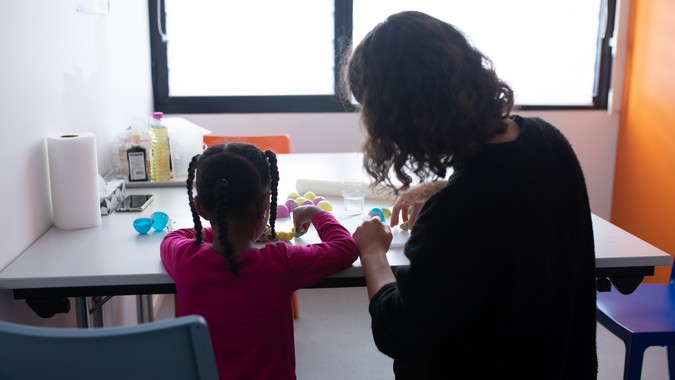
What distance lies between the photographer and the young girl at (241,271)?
1235 mm

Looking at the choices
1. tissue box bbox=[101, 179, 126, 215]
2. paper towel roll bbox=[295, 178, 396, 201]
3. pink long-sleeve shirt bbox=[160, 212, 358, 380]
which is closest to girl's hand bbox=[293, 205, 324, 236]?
pink long-sleeve shirt bbox=[160, 212, 358, 380]

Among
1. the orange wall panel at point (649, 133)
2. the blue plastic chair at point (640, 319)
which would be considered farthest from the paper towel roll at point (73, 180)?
the orange wall panel at point (649, 133)

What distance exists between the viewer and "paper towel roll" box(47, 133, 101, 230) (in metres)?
1.66

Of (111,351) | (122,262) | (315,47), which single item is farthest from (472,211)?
(315,47)

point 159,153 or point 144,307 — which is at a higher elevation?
point 159,153

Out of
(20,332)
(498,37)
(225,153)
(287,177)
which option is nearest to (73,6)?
(287,177)

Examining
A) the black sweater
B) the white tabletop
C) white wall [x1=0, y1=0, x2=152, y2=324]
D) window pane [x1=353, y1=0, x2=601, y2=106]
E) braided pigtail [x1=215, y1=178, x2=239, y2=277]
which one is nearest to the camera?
the black sweater

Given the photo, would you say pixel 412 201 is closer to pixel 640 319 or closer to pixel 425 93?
pixel 425 93

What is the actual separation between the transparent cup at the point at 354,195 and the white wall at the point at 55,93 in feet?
0.79

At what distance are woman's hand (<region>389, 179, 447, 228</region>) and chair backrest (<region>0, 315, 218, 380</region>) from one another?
760mm

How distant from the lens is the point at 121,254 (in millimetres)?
1500

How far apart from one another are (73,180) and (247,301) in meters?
0.69

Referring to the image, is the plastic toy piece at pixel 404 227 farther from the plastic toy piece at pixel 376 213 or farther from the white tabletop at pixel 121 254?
the plastic toy piece at pixel 376 213

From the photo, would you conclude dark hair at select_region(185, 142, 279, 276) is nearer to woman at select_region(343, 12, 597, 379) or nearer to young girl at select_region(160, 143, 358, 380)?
young girl at select_region(160, 143, 358, 380)
